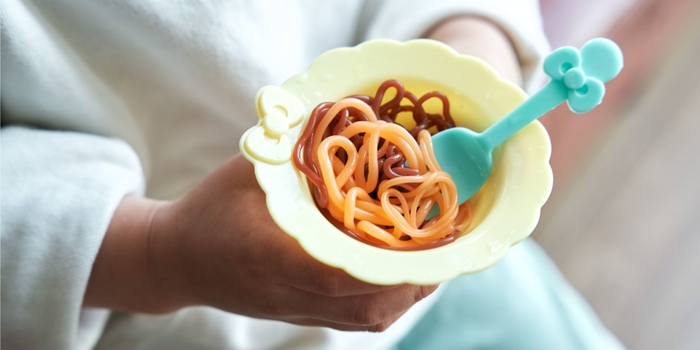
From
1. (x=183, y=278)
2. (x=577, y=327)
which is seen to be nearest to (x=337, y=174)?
(x=183, y=278)

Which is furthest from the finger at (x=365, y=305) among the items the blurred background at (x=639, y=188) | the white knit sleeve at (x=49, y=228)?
the blurred background at (x=639, y=188)

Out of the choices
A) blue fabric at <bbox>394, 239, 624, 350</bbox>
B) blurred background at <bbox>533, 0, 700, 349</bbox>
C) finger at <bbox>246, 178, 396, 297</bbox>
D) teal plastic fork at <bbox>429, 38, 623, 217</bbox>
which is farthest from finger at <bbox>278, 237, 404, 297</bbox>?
blurred background at <bbox>533, 0, 700, 349</bbox>

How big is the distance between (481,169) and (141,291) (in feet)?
1.30

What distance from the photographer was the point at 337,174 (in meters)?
0.42

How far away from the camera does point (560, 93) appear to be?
39cm

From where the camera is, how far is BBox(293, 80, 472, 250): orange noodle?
0.38 metres

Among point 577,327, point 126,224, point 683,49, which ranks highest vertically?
point 126,224

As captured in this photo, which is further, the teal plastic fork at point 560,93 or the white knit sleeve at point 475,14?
the white knit sleeve at point 475,14

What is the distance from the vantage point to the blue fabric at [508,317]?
664 millimetres

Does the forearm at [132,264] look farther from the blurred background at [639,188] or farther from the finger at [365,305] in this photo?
the blurred background at [639,188]

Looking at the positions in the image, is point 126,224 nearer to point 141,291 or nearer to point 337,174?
point 141,291

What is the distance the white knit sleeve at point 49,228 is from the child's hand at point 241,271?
1.5 inches

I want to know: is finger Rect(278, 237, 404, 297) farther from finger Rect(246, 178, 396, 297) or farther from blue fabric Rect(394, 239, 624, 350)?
blue fabric Rect(394, 239, 624, 350)

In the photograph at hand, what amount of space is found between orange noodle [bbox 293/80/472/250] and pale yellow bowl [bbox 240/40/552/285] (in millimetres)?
13
